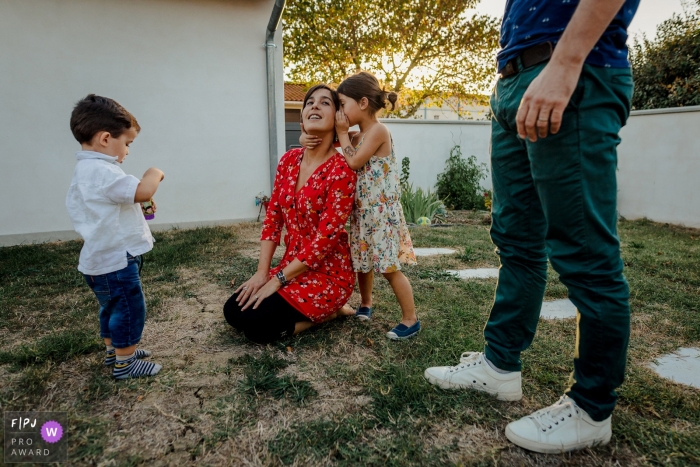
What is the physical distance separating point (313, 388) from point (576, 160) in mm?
1186

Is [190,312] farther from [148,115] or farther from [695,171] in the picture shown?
[695,171]

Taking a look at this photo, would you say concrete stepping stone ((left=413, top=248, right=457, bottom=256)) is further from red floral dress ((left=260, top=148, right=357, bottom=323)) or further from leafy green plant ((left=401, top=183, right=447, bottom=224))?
red floral dress ((left=260, top=148, right=357, bottom=323))

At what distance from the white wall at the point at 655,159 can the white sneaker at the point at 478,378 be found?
241 inches

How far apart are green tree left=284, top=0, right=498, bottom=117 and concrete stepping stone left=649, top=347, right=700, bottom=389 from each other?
12.3 metres

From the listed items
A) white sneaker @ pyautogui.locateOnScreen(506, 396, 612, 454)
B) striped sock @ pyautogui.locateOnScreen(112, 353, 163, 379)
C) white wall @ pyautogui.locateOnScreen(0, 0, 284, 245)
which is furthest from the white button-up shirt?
white wall @ pyautogui.locateOnScreen(0, 0, 284, 245)

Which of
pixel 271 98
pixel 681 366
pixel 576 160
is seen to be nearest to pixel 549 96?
pixel 576 160

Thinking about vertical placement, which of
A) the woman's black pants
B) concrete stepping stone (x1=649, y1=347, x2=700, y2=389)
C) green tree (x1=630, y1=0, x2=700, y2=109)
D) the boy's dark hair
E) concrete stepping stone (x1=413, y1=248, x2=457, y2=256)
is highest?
green tree (x1=630, y1=0, x2=700, y2=109)

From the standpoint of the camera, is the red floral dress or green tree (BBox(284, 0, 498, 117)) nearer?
the red floral dress

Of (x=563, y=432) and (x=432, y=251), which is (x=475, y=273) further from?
(x=563, y=432)

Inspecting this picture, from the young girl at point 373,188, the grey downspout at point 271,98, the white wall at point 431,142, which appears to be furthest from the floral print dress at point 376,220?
the white wall at point 431,142

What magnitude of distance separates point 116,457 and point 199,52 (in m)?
4.85

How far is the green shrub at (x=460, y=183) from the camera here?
25.3ft

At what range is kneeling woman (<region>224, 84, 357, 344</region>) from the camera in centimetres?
204

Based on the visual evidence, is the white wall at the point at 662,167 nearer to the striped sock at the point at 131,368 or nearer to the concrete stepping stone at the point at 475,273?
the concrete stepping stone at the point at 475,273
